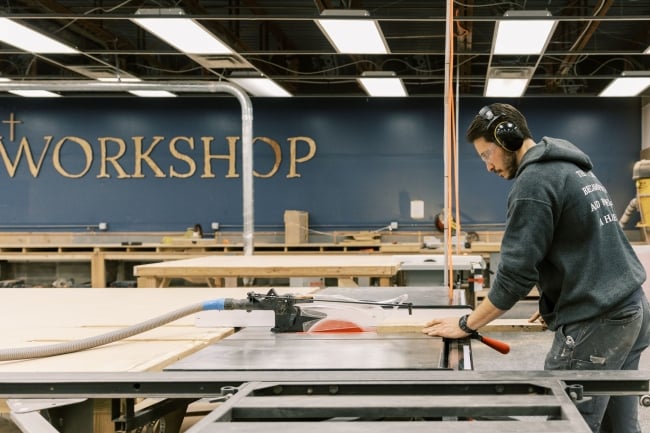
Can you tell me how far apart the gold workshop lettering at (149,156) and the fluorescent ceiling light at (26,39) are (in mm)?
3703

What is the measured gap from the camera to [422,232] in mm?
9789

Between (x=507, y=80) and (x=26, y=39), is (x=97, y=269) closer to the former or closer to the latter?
(x=26, y=39)

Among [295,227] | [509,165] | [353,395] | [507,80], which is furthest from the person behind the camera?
[295,227]

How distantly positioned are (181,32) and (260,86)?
2.92 m

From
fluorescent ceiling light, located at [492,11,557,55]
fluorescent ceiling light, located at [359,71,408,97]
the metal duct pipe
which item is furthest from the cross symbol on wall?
fluorescent ceiling light, located at [492,11,557,55]

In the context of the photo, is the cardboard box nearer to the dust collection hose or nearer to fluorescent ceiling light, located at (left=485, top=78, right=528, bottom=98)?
fluorescent ceiling light, located at (left=485, top=78, right=528, bottom=98)

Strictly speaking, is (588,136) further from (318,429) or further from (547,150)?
(318,429)

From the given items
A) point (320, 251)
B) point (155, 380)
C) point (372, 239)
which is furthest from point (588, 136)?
point (155, 380)

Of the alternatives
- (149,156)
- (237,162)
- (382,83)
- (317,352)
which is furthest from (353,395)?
(149,156)

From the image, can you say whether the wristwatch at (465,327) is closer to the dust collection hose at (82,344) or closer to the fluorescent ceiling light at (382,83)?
the dust collection hose at (82,344)

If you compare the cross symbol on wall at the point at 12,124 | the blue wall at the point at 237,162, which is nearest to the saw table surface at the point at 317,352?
the blue wall at the point at 237,162

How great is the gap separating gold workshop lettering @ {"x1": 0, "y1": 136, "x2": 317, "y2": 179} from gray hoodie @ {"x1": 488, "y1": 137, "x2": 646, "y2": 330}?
8240 mm

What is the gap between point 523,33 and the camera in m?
5.57

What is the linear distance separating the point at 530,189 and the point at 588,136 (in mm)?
8799
